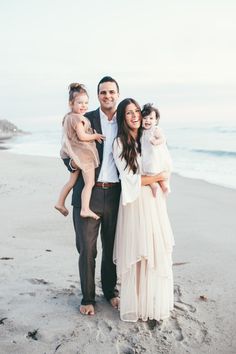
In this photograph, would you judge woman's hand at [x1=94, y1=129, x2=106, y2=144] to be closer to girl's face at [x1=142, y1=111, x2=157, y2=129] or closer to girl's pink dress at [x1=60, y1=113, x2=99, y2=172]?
girl's pink dress at [x1=60, y1=113, x2=99, y2=172]

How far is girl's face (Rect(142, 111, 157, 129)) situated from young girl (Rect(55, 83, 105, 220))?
361mm

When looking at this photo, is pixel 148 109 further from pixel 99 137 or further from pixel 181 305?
pixel 181 305

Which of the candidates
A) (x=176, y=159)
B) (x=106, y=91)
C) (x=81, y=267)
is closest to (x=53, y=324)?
(x=81, y=267)

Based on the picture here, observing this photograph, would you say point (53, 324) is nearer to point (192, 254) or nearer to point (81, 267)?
point (81, 267)

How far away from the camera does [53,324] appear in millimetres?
3727

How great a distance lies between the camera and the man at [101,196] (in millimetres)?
3875

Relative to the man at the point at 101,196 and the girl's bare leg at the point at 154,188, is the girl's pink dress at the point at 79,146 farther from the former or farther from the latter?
the girl's bare leg at the point at 154,188

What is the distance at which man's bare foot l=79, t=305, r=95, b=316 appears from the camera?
12.9 feet

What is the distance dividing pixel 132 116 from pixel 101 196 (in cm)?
72

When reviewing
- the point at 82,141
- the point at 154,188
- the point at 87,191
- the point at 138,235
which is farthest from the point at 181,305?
the point at 82,141

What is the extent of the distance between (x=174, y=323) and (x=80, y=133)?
171 cm

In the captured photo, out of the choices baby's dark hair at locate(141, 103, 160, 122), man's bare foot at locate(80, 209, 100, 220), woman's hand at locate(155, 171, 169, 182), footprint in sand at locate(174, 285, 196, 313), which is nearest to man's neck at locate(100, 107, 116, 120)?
baby's dark hair at locate(141, 103, 160, 122)

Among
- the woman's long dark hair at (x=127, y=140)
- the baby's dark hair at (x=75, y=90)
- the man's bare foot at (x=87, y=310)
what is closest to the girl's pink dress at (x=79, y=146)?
the baby's dark hair at (x=75, y=90)

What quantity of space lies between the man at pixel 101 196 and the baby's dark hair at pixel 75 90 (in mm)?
134
